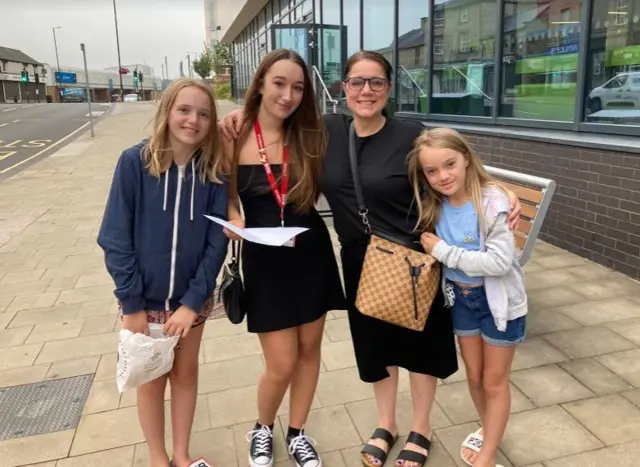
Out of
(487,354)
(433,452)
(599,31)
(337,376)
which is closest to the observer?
(487,354)

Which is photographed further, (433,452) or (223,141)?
(433,452)

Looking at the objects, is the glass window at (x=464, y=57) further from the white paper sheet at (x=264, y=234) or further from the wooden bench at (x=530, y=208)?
the white paper sheet at (x=264, y=234)

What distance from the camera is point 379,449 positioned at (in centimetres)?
244

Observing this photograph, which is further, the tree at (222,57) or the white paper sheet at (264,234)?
the tree at (222,57)

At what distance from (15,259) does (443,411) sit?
5.04 m

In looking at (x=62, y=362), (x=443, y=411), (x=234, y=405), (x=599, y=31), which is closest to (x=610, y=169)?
(x=599, y=31)

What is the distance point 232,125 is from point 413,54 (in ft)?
24.0

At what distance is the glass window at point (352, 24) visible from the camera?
35.8 ft

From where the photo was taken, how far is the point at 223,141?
2160 mm

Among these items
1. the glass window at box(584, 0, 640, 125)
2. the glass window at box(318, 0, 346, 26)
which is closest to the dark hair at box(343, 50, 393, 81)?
the glass window at box(584, 0, 640, 125)

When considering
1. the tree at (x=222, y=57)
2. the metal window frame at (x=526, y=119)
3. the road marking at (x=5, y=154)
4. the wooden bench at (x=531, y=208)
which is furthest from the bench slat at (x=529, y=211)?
the tree at (x=222, y=57)

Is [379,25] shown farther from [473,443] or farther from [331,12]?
[473,443]

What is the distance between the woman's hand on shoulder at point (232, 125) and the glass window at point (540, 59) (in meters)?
4.53

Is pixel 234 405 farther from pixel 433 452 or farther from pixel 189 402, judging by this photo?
pixel 433 452
